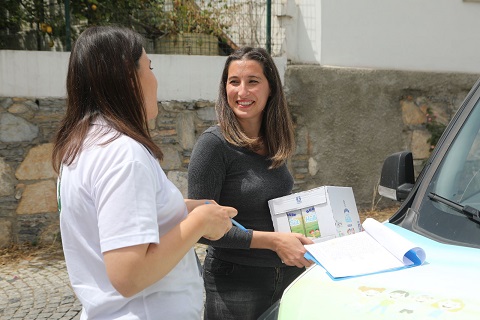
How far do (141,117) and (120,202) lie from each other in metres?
0.35

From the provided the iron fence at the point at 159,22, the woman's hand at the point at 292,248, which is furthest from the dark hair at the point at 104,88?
the iron fence at the point at 159,22

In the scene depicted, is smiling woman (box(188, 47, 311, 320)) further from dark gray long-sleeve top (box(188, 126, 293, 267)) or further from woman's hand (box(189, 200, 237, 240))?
woman's hand (box(189, 200, 237, 240))

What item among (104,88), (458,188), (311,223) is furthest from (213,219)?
(458,188)

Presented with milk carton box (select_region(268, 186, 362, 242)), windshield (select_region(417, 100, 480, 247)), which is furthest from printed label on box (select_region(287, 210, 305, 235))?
windshield (select_region(417, 100, 480, 247))

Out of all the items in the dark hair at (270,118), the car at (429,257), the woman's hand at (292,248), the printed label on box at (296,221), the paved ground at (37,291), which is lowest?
the paved ground at (37,291)

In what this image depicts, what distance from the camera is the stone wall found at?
6180 millimetres

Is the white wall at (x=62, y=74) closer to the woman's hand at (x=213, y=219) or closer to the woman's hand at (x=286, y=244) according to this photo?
the woman's hand at (x=286, y=244)

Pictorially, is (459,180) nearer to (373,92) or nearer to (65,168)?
(65,168)

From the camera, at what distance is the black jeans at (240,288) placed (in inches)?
105

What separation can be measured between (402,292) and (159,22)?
19.9ft

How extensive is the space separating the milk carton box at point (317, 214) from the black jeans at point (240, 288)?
0.24 m

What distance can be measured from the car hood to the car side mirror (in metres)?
0.59

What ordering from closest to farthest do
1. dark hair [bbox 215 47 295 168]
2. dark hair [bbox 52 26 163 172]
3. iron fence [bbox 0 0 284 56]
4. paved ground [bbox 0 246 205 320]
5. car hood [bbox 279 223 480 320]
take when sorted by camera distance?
car hood [bbox 279 223 480 320], dark hair [bbox 52 26 163 172], dark hair [bbox 215 47 295 168], paved ground [bbox 0 246 205 320], iron fence [bbox 0 0 284 56]

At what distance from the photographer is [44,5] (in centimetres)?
689
